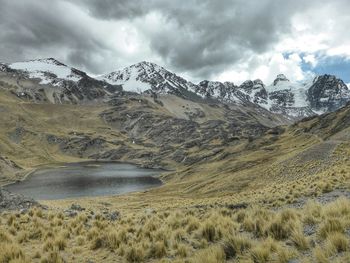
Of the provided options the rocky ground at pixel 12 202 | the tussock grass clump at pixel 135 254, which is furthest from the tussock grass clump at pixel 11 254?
the rocky ground at pixel 12 202

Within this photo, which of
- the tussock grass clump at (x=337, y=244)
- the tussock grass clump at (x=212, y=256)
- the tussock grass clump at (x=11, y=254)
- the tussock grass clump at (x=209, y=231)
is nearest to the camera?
the tussock grass clump at (x=337, y=244)

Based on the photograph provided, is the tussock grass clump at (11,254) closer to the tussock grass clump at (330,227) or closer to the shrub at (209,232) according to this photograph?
the shrub at (209,232)

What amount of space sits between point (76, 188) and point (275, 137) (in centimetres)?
9863

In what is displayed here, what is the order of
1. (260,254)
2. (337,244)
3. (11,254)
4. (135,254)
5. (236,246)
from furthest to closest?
1. (11,254)
2. (135,254)
3. (236,246)
4. (260,254)
5. (337,244)

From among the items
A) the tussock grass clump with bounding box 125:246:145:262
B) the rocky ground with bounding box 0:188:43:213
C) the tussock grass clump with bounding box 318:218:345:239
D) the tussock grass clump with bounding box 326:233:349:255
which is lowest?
the tussock grass clump with bounding box 125:246:145:262

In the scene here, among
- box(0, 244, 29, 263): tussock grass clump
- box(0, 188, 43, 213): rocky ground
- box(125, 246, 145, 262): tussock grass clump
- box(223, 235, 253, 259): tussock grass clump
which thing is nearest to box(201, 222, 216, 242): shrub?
box(223, 235, 253, 259): tussock grass clump

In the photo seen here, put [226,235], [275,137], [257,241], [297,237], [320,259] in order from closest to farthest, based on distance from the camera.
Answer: [320,259] < [297,237] < [257,241] < [226,235] < [275,137]

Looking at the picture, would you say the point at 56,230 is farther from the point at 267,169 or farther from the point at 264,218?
→ the point at 267,169

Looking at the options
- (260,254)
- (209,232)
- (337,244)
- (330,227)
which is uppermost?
(330,227)

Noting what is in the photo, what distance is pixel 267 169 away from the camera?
99.2 m

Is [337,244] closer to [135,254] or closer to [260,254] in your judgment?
[260,254]

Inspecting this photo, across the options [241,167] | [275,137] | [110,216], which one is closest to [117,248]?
[110,216]

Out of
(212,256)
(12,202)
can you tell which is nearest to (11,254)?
(212,256)

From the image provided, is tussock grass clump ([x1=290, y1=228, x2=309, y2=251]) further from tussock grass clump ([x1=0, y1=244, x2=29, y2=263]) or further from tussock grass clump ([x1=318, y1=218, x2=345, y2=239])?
tussock grass clump ([x1=0, y1=244, x2=29, y2=263])
